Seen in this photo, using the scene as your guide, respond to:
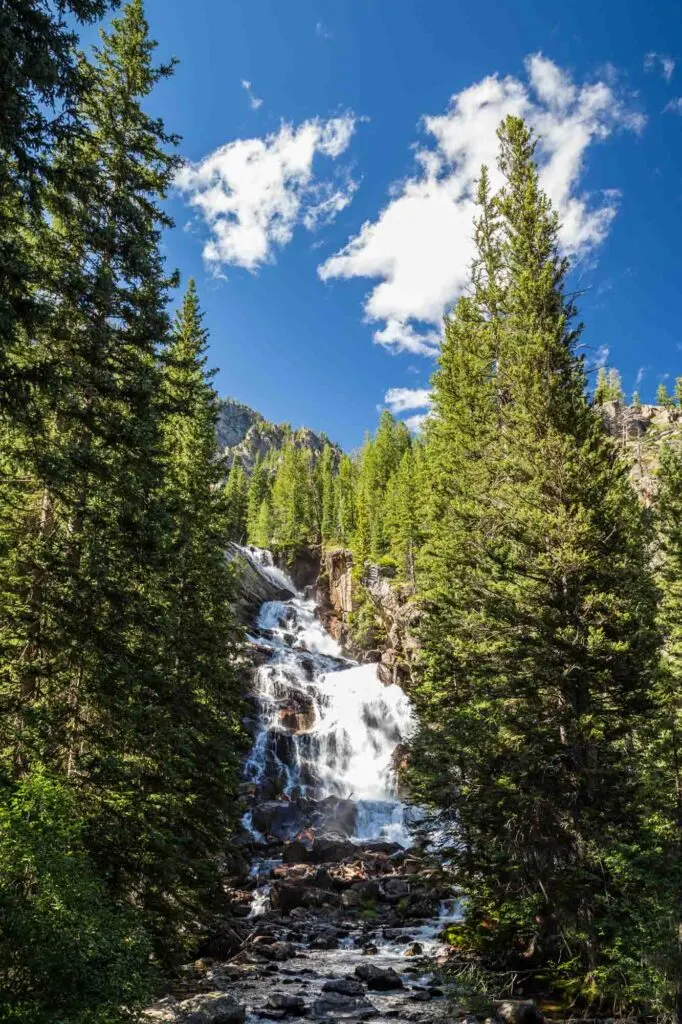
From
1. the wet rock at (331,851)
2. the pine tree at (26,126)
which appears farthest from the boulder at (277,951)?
the pine tree at (26,126)

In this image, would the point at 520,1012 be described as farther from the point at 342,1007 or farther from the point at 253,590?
the point at 253,590

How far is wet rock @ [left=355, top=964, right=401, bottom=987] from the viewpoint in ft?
48.2

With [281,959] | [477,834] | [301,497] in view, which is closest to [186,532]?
[477,834]

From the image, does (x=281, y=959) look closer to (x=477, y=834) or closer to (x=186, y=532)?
(x=477, y=834)

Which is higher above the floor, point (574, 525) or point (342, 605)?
point (342, 605)

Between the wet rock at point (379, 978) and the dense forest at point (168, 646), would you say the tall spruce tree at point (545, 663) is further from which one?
the wet rock at point (379, 978)

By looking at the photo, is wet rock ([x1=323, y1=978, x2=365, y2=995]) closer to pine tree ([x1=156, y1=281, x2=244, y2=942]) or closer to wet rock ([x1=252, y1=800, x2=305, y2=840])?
pine tree ([x1=156, y1=281, x2=244, y2=942])

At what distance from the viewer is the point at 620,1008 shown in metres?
10.3

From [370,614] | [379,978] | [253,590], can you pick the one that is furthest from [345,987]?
[253,590]

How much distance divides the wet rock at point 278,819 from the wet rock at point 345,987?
16.0 m

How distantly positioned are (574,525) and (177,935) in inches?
454

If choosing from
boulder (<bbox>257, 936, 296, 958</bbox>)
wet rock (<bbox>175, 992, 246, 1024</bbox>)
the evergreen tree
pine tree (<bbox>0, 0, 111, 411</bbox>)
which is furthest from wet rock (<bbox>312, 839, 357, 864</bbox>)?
the evergreen tree

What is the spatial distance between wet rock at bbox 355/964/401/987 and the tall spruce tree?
7.75 feet

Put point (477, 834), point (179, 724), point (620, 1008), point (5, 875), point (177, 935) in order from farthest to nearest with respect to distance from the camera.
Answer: point (179, 724) → point (477, 834) → point (177, 935) → point (620, 1008) → point (5, 875)
